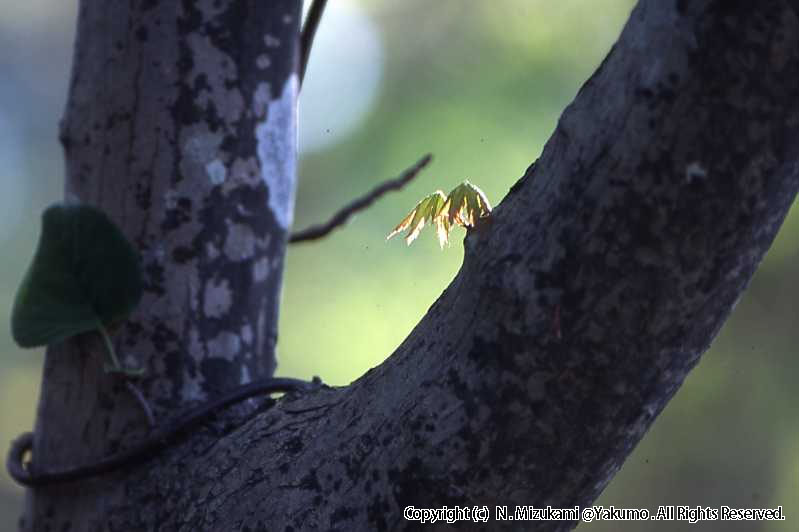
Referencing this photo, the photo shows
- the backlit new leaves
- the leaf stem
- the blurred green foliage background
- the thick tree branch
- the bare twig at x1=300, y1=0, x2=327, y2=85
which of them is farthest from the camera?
the blurred green foliage background

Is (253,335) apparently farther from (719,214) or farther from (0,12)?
(0,12)

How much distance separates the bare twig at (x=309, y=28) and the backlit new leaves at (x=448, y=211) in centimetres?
52

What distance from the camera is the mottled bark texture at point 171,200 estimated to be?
3.70 ft

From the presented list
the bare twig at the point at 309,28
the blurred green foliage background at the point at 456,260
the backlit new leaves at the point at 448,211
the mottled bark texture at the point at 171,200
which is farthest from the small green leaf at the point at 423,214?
the blurred green foliage background at the point at 456,260

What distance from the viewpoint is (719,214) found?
668 mm

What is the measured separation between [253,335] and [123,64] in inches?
13.9

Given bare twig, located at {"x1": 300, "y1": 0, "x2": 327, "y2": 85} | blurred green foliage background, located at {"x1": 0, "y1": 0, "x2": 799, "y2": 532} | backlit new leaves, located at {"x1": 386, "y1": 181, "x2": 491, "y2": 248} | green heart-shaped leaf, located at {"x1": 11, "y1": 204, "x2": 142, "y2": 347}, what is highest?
blurred green foliage background, located at {"x1": 0, "y1": 0, "x2": 799, "y2": 532}

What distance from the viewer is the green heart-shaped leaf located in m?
1.09

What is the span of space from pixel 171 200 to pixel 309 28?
33cm

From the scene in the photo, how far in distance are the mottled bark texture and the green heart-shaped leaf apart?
3 centimetres

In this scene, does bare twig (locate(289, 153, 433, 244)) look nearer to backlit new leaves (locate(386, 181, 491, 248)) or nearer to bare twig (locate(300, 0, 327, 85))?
bare twig (locate(300, 0, 327, 85))

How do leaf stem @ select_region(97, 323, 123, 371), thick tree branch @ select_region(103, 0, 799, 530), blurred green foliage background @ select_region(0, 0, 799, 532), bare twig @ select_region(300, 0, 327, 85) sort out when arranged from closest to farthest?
thick tree branch @ select_region(103, 0, 799, 530) → leaf stem @ select_region(97, 323, 123, 371) → bare twig @ select_region(300, 0, 327, 85) → blurred green foliage background @ select_region(0, 0, 799, 532)

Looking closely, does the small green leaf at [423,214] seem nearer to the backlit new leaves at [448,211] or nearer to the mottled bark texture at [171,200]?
the backlit new leaves at [448,211]

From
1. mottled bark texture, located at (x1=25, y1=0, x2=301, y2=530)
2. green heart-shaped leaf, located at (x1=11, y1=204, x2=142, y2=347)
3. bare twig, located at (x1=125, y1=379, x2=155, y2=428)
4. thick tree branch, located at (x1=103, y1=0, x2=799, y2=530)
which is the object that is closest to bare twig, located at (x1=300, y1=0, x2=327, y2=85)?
mottled bark texture, located at (x1=25, y1=0, x2=301, y2=530)
